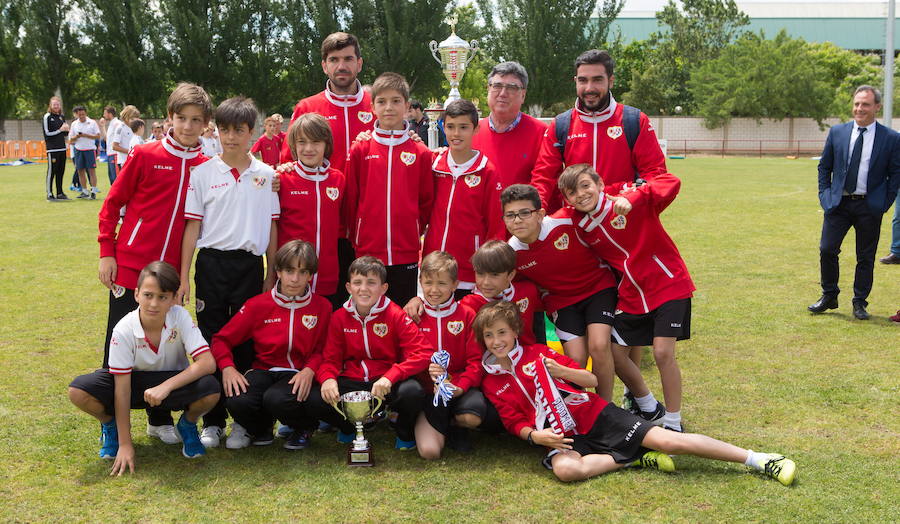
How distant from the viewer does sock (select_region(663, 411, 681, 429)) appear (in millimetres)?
4465

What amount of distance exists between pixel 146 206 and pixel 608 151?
2682mm

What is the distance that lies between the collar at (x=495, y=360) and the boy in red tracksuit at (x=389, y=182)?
0.85 metres

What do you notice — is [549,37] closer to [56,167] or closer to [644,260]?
[56,167]

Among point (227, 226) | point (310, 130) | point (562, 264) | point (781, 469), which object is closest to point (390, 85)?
point (310, 130)

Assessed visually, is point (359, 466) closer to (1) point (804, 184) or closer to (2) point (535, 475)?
(2) point (535, 475)

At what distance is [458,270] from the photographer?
15.7ft

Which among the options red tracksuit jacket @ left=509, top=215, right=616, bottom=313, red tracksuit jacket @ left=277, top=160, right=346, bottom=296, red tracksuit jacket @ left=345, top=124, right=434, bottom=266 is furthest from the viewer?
red tracksuit jacket @ left=345, top=124, right=434, bottom=266

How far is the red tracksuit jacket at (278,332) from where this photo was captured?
4.40 m

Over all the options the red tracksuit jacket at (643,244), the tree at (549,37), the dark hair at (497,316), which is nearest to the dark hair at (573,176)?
the red tracksuit jacket at (643,244)

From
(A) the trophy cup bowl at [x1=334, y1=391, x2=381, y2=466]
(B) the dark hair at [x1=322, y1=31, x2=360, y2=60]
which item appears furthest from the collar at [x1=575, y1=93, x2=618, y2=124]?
(A) the trophy cup bowl at [x1=334, y1=391, x2=381, y2=466]

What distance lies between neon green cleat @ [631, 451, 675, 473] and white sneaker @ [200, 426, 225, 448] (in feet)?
7.45

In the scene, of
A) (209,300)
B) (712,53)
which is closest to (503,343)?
(209,300)

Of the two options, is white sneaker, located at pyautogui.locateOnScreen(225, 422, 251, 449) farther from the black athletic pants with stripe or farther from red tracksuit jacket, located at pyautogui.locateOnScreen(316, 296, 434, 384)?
the black athletic pants with stripe

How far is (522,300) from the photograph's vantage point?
183 inches
